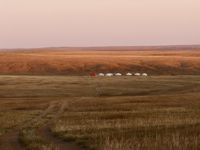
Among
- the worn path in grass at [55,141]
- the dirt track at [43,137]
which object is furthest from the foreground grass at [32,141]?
the worn path in grass at [55,141]

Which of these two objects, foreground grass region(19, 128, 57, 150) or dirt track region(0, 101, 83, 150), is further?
dirt track region(0, 101, 83, 150)

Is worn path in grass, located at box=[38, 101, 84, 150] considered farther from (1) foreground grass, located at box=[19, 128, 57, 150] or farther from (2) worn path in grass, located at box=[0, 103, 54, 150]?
(2) worn path in grass, located at box=[0, 103, 54, 150]

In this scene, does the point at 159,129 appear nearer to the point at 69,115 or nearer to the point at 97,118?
the point at 97,118

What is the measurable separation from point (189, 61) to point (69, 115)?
Result: 115 m

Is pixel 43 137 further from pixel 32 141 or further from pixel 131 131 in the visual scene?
pixel 131 131

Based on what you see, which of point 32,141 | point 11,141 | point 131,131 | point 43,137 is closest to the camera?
point 32,141

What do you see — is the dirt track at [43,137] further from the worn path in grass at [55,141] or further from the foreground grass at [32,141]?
the foreground grass at [32,141]

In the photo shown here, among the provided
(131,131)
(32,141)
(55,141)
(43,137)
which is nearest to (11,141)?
(32,141)

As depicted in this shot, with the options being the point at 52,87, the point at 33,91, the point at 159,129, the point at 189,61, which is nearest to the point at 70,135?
the point at 159,129

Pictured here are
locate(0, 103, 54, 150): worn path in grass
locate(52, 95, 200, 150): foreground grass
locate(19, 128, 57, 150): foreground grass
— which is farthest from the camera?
locate(0, 103, 54, 150): worn path in grass

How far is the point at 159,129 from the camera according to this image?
83.9 feet

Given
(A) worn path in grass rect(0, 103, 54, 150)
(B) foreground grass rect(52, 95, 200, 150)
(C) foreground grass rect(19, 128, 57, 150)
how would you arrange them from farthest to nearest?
1. (A) worn path in grass rect(0, 103, 54, 150)
2. (B) foreground grass rect(52, 95, 200, 150)
3. (C) foreground grass rect(19, 128, 57, 150)

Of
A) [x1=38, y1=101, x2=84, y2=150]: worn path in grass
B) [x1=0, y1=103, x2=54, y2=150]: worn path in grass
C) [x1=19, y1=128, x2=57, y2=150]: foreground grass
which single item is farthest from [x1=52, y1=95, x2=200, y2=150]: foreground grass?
[x1=0, y1=103, x2=54, y2=150]: worn path in grass

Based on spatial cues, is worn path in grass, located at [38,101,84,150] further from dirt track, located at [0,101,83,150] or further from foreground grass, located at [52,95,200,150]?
foreground grass, located at [52,95,200,150]
